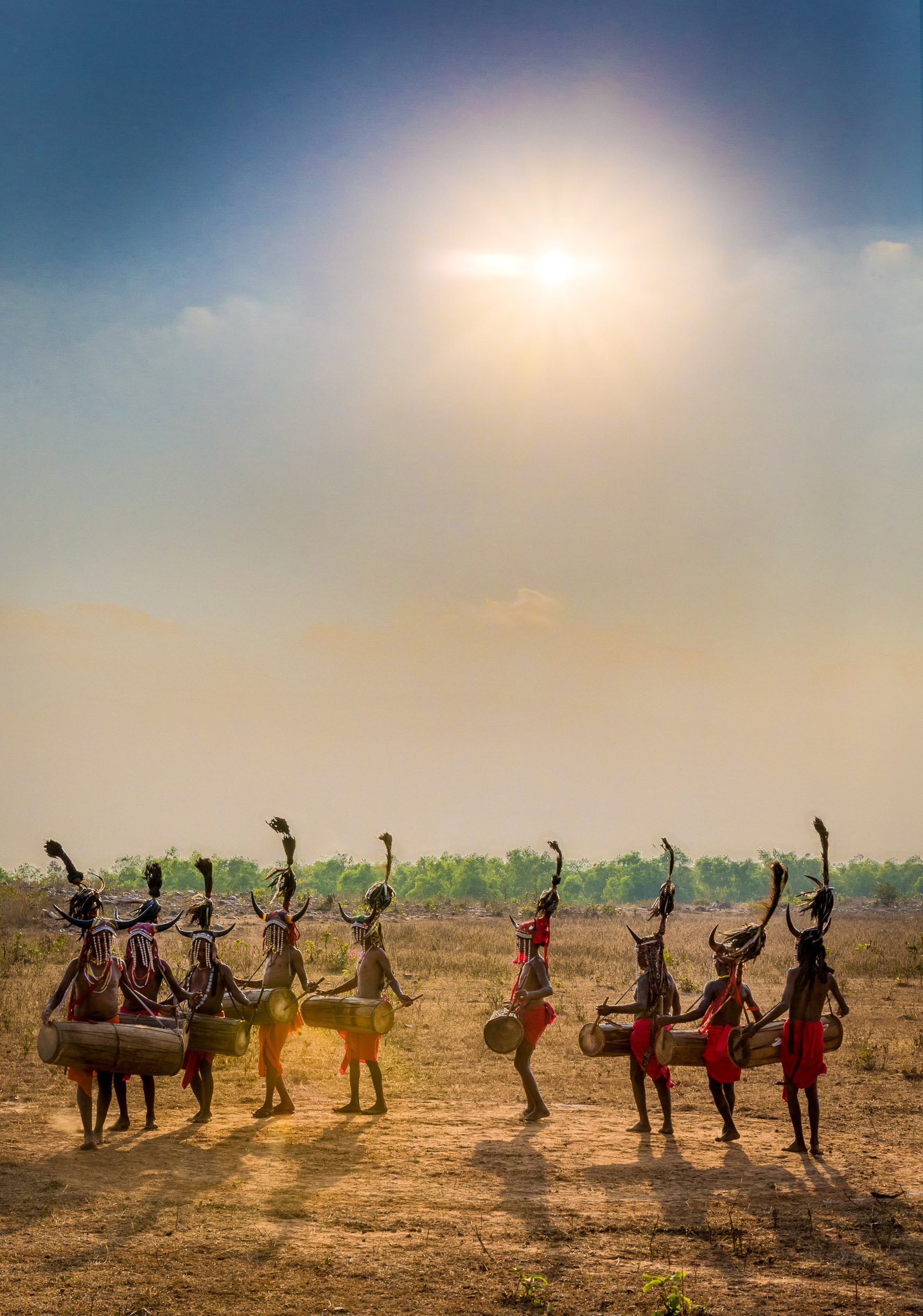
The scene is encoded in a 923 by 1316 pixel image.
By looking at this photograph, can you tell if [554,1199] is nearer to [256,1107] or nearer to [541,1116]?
[541,1116]

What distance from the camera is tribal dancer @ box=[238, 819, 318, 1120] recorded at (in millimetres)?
11398

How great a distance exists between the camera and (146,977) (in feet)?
35.7

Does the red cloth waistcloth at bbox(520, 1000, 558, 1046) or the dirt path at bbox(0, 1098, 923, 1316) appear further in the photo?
the red cloth waistcloth at bbox(520, 1000, 558, 1046)

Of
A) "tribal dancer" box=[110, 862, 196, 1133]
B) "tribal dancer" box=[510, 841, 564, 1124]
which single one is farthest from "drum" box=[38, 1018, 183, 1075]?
"tribal dancer" box=[510, 841, 564, 1124]

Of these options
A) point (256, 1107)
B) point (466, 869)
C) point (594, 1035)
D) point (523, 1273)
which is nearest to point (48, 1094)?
point (256, 1107)

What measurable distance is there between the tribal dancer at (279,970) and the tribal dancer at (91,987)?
170cm

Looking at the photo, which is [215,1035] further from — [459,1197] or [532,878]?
[532,878]

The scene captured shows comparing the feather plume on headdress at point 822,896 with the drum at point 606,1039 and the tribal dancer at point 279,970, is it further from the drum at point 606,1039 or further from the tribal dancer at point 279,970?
the tribal dancer at point 279,970

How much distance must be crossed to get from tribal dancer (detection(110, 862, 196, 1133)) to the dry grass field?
1.04 ft

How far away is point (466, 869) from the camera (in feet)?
302

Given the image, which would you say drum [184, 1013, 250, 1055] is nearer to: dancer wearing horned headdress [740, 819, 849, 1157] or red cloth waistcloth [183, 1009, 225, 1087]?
red cloth waistcloth [183, 1009, 225, 1087]

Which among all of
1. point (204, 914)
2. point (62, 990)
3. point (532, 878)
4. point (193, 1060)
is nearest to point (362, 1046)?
point (193, 1060)

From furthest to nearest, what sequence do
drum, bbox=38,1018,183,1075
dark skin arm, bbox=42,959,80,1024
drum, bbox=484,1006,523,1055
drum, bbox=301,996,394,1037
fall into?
1. drum, bbox=301,996,394,1037
2. drum, bbox=484,1006,523,1055
3. dark skin arm, bbox=42,959,80,1024
4. drum, bbox=38,1018,183,1075

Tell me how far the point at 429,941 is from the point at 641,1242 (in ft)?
83.8
